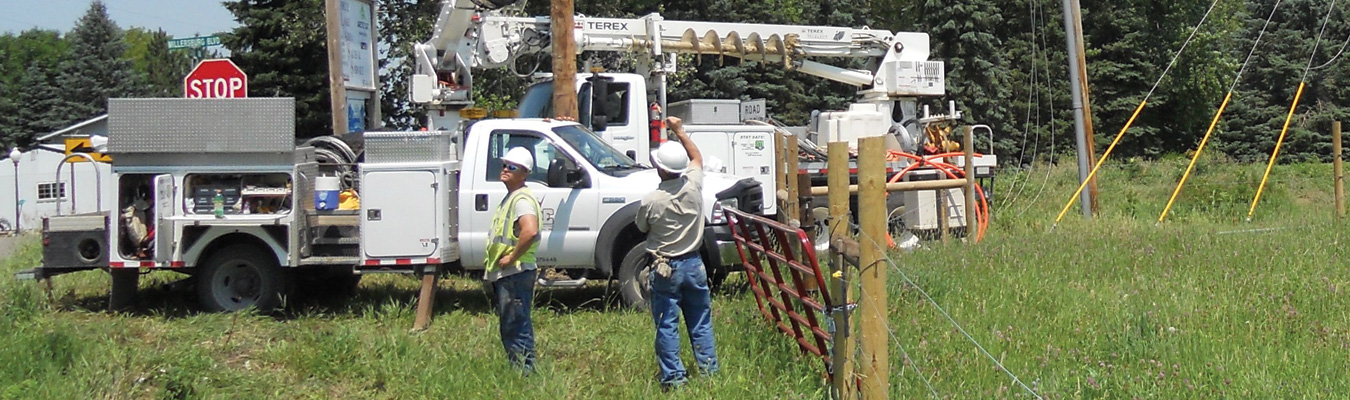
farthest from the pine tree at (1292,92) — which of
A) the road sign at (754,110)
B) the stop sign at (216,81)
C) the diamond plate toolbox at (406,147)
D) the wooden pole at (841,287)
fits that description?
the wooden pole at (841,287)

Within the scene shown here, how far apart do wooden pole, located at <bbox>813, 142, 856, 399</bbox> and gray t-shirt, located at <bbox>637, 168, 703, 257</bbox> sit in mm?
1074

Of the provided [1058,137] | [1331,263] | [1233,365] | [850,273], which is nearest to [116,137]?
[850,273]

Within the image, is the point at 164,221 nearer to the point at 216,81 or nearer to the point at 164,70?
the point at 216,81

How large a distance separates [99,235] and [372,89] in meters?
8.43

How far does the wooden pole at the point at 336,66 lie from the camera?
57.9 ft

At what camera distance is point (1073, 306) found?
884 cm

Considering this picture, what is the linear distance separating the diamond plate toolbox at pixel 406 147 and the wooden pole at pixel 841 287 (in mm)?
4940

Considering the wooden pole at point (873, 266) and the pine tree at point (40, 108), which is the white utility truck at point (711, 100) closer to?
the wooden pole at point (873, 266)

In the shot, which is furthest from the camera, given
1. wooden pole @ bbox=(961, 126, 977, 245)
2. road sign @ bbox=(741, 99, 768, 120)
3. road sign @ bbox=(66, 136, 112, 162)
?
road sign @ bbox=(741, 99, 768, 120)

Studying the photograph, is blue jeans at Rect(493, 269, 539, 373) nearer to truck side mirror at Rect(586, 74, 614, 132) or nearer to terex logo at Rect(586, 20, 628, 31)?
truck side mirror at Rect(586, 74, 614, 132)

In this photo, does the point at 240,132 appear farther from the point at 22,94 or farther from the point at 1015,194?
the point at 22,94

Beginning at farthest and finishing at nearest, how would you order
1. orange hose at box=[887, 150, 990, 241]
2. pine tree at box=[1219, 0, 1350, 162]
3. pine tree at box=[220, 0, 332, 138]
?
1. pine tree at box=[1219, 0, 1350, 162]
2. pine tree at box=[220, 0, 332, 138]
3. orange hose at box=[887, 150, 990, 241]

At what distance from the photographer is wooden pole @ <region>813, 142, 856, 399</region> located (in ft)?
21.0

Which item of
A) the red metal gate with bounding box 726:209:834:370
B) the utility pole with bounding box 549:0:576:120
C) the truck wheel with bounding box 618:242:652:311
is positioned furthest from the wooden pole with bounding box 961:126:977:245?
the red metal gate with bounding box 726:209:834:370
